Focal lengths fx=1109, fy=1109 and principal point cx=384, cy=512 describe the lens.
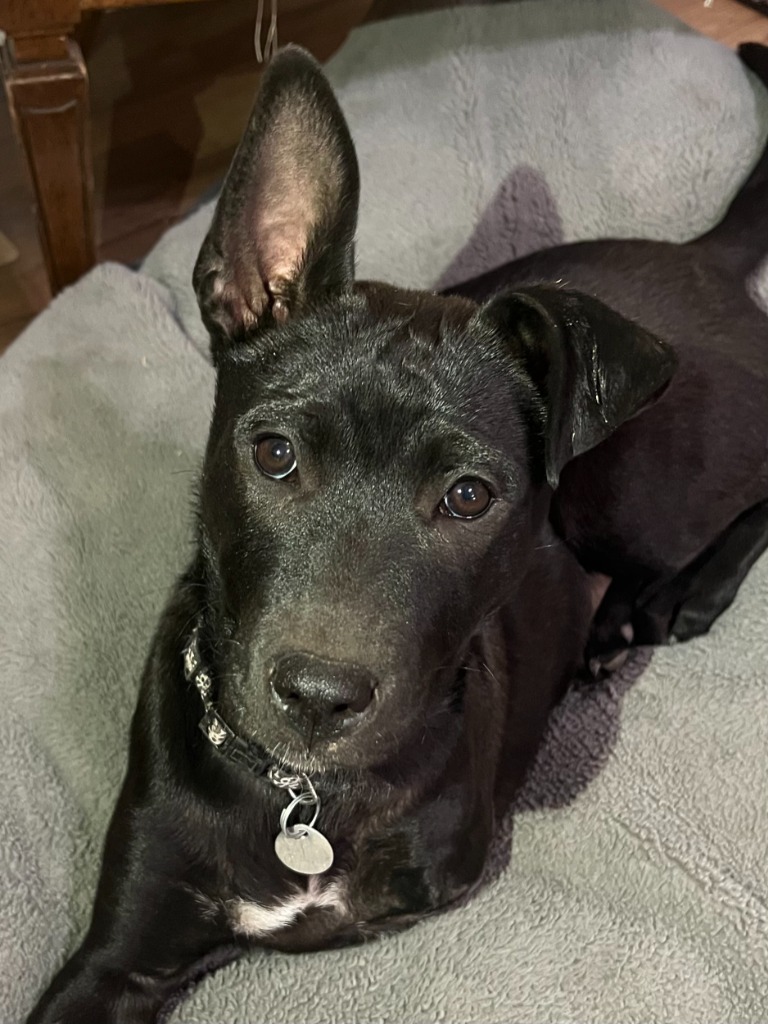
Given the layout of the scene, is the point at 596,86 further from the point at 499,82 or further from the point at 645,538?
the point at 645,538

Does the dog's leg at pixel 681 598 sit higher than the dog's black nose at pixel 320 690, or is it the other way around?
the dog's black nose at pixel 320 690

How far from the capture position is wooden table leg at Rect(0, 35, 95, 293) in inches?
88.8

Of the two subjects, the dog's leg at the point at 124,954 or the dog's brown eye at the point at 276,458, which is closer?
the dog's brown eye at the point at 276,458

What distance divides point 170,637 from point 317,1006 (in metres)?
0.71

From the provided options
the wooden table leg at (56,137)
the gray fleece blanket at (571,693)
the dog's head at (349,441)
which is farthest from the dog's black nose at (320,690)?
the wooden table leg at (56,137)

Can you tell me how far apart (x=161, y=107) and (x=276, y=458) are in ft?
9.09

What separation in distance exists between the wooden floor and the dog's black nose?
2.15 meters

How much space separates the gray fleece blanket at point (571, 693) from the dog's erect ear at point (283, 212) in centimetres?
90

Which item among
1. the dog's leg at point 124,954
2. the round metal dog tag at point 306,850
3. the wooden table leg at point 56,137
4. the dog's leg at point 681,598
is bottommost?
the dog's leg at point 681,598

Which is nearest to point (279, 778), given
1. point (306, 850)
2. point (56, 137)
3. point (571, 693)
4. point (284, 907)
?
point (306, 850)

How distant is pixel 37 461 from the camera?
7.77 feet

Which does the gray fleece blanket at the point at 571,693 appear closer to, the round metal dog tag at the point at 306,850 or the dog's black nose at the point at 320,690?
the round metal dog tag at the point at 306,850

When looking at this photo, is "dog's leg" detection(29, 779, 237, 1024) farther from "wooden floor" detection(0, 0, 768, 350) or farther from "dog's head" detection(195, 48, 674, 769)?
"wooden floor" detection(0, 0, 768, 350)

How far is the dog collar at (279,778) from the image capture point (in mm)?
1530
